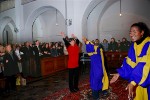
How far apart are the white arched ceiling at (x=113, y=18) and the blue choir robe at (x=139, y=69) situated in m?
13.2

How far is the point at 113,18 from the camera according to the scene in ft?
58.3

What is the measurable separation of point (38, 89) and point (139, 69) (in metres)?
6.22

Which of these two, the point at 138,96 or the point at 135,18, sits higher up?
the point at 135,18

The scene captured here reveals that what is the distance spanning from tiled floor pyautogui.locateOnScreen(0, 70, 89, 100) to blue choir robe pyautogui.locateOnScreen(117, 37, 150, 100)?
464 cm

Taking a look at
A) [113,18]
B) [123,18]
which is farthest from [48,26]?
[123,18]

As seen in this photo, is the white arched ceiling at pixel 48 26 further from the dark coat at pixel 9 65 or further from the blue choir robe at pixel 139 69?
the blue choir robe at pixel 139 69

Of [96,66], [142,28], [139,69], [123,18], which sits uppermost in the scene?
[123,18]

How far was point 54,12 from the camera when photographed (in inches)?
841

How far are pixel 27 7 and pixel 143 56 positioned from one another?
56.1 ft

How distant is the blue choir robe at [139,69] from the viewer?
2.81 m

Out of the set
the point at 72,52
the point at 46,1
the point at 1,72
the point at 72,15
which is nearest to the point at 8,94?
the point at 1,72

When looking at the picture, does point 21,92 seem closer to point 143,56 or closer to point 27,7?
point 143,56

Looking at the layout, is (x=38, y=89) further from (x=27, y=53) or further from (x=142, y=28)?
(x=142, y=28)

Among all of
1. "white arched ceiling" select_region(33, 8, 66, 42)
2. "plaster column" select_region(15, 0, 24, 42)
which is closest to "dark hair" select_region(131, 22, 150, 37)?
"plaster column" select_region(15, 0, 24, 42)
